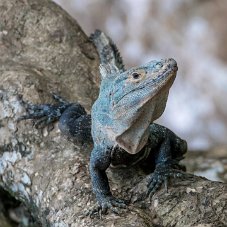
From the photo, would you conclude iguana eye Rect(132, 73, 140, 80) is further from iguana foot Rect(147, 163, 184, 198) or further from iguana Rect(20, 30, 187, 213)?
iguana foot Rect(147, 163, 184, 198)

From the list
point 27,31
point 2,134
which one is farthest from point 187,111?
point 2,134

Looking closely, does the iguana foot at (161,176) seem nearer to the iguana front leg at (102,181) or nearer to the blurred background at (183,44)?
the iguana front leg at (102,181)

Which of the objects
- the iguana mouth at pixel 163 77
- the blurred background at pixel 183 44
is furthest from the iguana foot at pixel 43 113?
the blurred background at pixel 183 44

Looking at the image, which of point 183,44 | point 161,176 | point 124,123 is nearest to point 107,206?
point 161,176

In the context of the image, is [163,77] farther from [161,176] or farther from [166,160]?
[166,160]

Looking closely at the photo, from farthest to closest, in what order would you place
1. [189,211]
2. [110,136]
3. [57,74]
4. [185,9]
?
1. [185,9]
2. [57,74]
3. [110,136]
4. [189,211]

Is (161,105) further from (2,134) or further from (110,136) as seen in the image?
(2,134)

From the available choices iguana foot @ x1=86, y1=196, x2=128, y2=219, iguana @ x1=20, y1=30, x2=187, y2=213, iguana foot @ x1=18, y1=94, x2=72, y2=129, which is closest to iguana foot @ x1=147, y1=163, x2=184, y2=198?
iguana @ x1=20, y1=30, x2=187, y2=213
